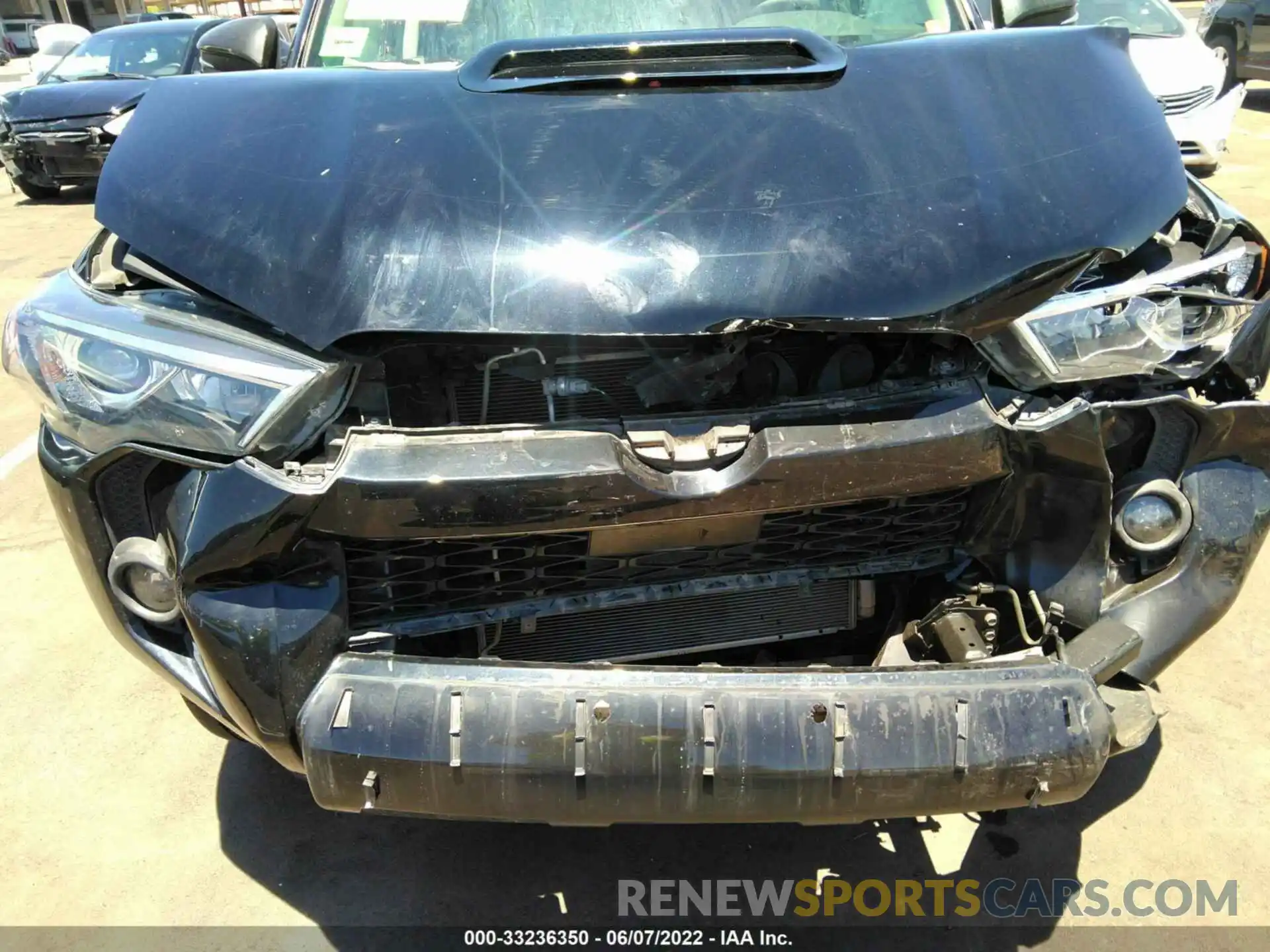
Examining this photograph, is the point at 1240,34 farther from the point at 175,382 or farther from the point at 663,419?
the point at 175,382

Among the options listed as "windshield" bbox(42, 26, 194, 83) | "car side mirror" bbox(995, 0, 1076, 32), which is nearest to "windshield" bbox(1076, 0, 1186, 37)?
"car side mirror" bbox(995, 0, 1076, 32)

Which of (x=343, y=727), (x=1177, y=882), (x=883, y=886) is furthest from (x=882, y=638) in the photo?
(x=343, y=727)

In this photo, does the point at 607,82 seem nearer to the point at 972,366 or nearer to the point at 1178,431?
the point at 972,366

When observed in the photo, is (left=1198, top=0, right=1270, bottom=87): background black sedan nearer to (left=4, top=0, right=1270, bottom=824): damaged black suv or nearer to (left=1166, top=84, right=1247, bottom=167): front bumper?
(left=1166, top=84, right=1247, bottom=167): front bumper

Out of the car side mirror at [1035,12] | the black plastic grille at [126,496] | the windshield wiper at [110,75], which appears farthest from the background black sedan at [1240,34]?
the black plastic grille at [126,496]

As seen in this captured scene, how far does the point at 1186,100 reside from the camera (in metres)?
8.59

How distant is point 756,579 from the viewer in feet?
6.44

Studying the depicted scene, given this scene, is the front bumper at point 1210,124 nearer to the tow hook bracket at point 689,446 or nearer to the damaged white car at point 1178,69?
the damaged white car at point 1178,69

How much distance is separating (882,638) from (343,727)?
1.19 meters

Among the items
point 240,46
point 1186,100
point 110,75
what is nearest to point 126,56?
point 110,75

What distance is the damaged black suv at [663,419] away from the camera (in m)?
1.66

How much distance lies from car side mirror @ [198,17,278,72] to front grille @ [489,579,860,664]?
85.1 inches

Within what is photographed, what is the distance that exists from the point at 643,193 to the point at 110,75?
1105cm

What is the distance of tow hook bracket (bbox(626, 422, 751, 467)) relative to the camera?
172cm
